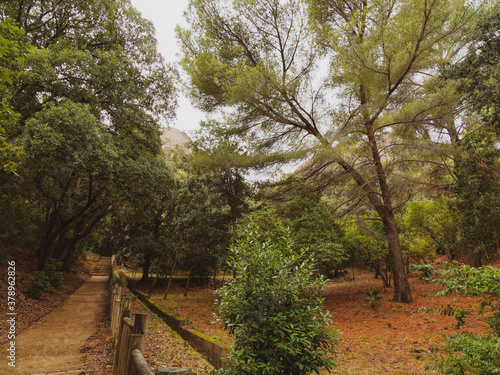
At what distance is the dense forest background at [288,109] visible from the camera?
679 cm

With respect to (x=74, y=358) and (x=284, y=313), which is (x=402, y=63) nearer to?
(x=284, y=313)

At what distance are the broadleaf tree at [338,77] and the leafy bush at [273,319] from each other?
6163mm

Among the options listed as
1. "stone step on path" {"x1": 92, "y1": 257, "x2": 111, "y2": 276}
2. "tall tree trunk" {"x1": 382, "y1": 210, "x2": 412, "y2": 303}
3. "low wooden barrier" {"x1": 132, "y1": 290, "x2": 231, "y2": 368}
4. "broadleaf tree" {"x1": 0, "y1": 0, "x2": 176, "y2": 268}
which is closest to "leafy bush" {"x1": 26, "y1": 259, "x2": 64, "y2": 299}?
"broadleaf tree" {"x1": 0, "y1": 0, "x2": 176, "y2": 268}

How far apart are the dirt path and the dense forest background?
12.3 ft

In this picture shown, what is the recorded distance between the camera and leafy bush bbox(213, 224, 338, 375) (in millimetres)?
2084

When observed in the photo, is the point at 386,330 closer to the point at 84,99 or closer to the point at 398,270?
the point at 398,270

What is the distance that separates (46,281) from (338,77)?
1291cm

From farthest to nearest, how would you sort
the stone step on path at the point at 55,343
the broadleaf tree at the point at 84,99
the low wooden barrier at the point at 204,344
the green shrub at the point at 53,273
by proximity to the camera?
the green shrub at the point at 53,273 → the broadleaf tree at the point at 84,99 → the low wooden barrier at the point at 204,344 → the stone step on path at the point at 55,343

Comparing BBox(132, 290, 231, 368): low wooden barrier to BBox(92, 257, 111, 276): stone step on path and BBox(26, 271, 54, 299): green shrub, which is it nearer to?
BBox(26, 271, 54, 299): green shrub

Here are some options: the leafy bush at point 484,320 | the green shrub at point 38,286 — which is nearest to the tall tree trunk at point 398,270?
the leafy bush at point 484,320

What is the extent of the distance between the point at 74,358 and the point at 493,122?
38.2 feet

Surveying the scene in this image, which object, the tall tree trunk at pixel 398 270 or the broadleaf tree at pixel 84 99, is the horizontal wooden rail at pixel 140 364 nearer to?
the broadleaf tree at pixel 84 99

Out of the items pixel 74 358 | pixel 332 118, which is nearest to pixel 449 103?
pixel 332 118

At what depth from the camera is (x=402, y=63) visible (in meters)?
7.37
